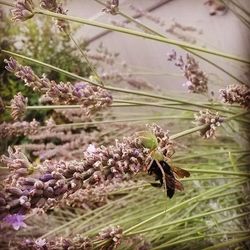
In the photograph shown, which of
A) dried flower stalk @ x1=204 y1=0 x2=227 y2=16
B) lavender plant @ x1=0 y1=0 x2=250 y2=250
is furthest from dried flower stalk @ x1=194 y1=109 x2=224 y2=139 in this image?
dried flower stalk @ x1=204 y1=0 x2=227 y2=16

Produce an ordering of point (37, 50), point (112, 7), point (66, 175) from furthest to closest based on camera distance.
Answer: point (37, 50) < point (112, 7) < point (66, 175)

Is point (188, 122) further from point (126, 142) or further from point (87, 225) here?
point (126, 142)

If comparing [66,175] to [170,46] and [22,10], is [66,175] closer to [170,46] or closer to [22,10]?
[22,10]

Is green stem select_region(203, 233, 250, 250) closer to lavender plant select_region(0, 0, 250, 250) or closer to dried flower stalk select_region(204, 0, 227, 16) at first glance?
lavender plant select_region(0, 0, 250, 250)

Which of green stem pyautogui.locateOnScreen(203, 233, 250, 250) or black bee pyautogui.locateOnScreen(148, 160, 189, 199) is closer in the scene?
black bee pyautogui.locateOnScreen(148, 160, 189, 199)

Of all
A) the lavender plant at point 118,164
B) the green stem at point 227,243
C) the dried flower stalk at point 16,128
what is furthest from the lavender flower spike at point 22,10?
the green stem at point 227,243

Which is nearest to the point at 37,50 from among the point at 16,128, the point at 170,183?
the point at 16,128

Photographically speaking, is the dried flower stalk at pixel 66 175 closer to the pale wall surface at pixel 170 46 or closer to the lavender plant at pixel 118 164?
the lavender plant at pixel 118 164

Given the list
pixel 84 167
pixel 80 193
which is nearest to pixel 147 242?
pixel 80 193

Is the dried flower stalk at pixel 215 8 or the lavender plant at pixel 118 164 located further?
the dried flower stalk at pixel 215 8
